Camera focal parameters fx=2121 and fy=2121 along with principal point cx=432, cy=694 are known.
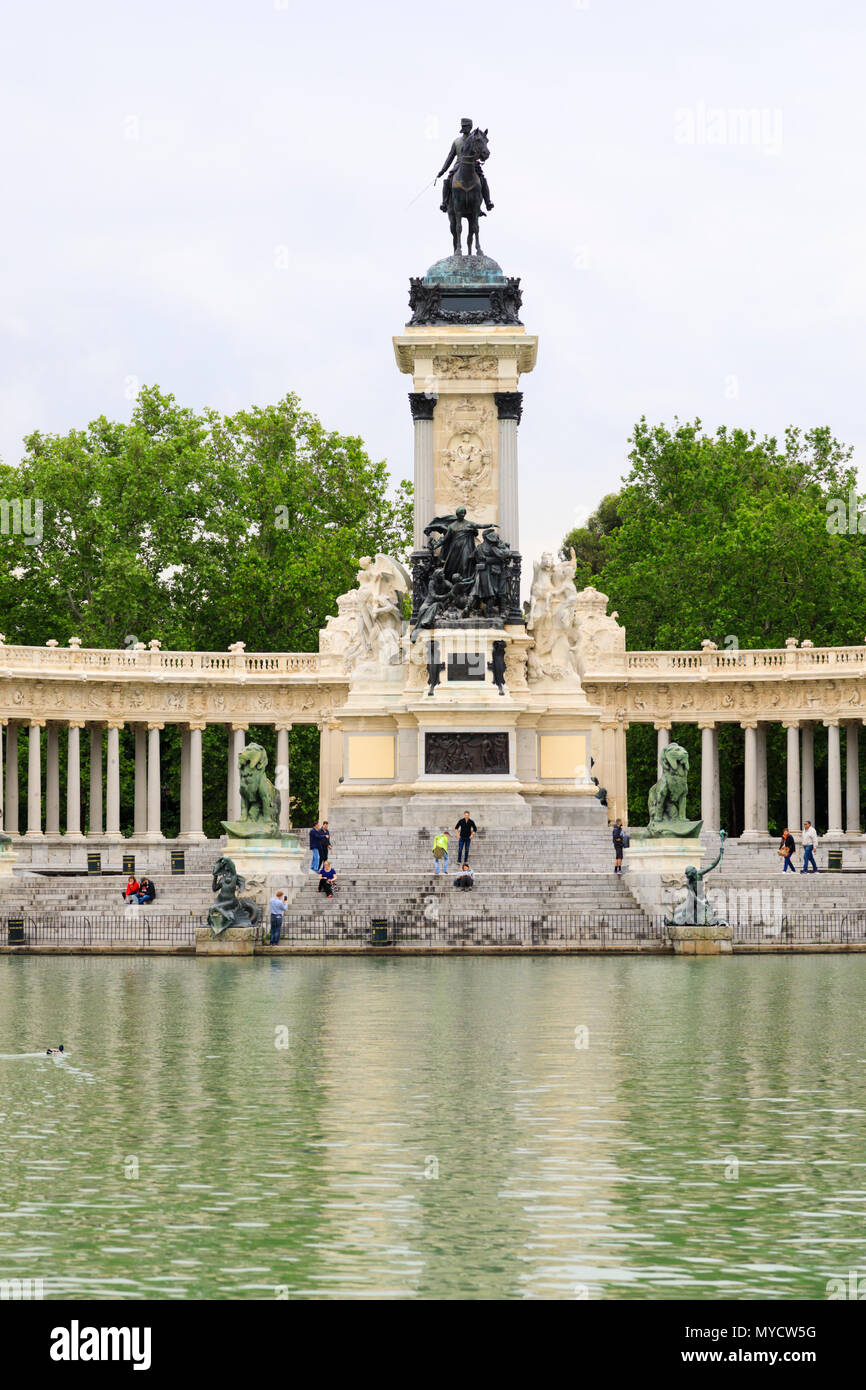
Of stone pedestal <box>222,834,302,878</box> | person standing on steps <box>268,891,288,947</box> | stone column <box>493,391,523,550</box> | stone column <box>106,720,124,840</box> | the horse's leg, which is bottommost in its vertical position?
person standing on steps <box>268,891,288,947</box>

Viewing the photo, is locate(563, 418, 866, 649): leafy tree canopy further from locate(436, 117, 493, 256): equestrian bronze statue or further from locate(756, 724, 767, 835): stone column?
locate(436, 117, 493, 256): equestrian bronze statue

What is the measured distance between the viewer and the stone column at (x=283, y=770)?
6725 cm

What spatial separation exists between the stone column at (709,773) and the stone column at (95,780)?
19.4 meters

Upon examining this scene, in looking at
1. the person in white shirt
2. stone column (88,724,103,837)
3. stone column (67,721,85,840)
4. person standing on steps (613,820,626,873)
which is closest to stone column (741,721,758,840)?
the person in white shirt

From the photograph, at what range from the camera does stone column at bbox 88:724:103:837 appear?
6816 centimetres

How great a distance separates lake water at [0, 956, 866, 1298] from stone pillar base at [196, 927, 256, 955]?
907cm

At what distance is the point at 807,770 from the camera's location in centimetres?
6838

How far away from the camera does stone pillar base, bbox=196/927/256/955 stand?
1359 inches

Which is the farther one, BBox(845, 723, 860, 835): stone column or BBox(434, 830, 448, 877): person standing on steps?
BBox(845, 723, 860, 835): stone column

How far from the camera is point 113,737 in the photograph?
67.6 metres

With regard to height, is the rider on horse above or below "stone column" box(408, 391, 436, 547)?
above

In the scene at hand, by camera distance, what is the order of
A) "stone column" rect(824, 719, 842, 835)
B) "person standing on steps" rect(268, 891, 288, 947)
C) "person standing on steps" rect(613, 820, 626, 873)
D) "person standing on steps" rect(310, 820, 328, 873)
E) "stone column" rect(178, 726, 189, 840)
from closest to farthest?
Answer: 1. "person standing on steps" rect(268, 891, 288, 947)
2. "person standing on steps" rect(310, 820, 328, 873)
3. "person standing on steps" rect(613, 820, 626, 873)
4. "stone column" rect(824, 719, 842, 835)
5. "stone column" rect(178, 726, 189, 840)

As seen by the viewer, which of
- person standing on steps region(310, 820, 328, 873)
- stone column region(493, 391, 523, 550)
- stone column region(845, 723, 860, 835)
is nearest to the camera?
person standing on steps region(310, 820, 328, 873)
